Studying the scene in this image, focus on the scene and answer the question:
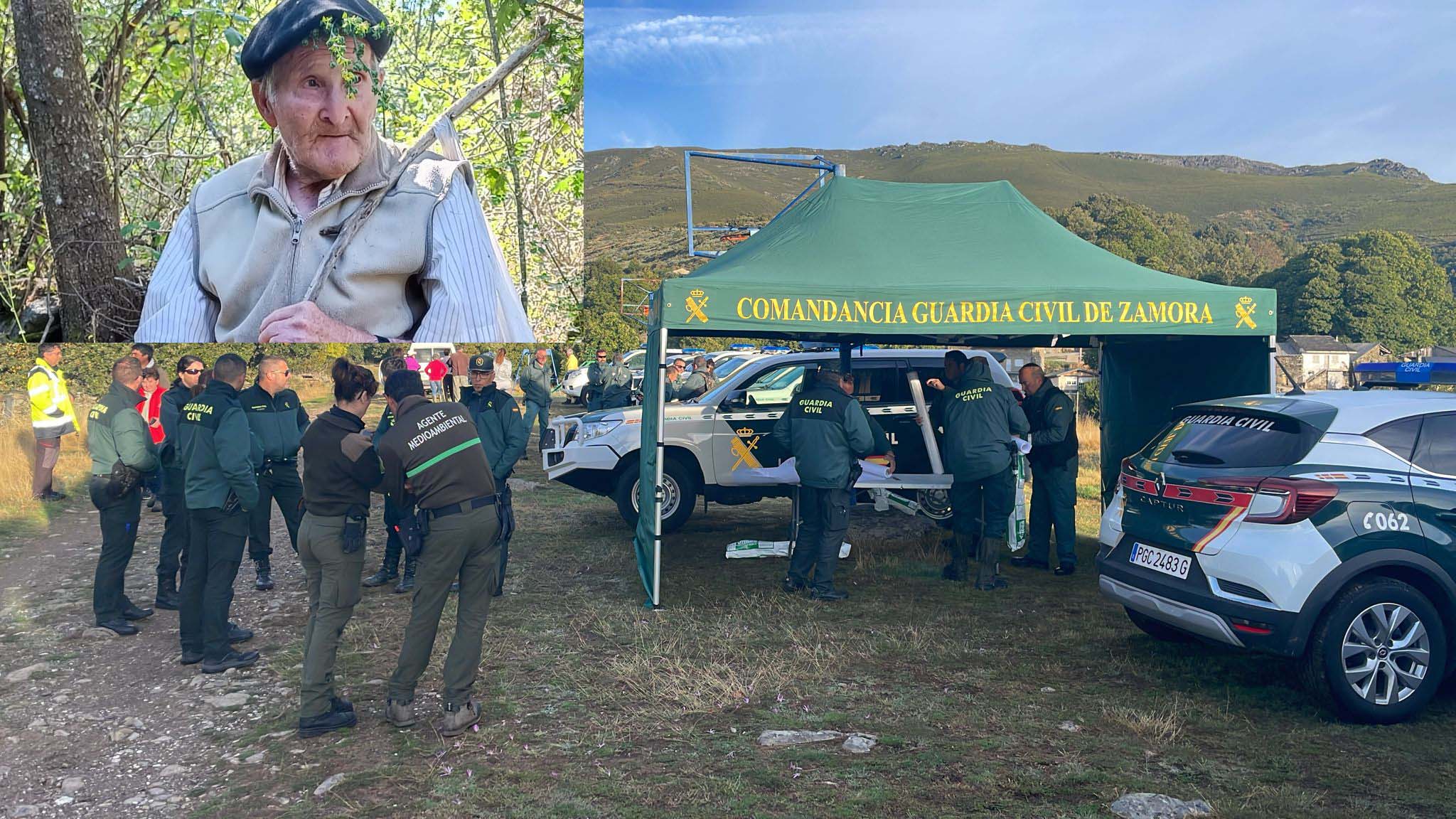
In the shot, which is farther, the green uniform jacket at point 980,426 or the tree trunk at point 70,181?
the green uniform jacket at point 980,426

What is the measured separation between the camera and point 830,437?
717 cm

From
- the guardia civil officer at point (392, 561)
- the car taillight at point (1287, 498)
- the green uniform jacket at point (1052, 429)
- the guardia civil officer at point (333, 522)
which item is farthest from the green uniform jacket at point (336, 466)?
the green uniform jacket at point (1052, 429)

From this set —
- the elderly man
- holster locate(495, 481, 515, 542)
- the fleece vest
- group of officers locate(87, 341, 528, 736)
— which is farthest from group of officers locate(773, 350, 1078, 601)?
the fleece vest

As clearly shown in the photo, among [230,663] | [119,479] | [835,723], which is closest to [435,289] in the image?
[835,723]

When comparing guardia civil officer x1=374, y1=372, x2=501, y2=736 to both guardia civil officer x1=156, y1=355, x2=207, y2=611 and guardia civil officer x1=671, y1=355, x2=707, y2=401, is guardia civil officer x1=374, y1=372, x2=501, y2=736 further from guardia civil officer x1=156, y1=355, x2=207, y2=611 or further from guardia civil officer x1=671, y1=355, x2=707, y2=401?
guardia civil officer x1=671, y1=355, x2=707, y2=401

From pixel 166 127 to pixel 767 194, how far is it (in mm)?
88394

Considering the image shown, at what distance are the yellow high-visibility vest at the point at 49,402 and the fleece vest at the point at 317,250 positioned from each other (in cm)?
211

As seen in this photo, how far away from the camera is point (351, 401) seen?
4.94 meters

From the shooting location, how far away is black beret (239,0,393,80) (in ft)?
14.1

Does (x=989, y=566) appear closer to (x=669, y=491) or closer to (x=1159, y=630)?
(x=1159, y=630)

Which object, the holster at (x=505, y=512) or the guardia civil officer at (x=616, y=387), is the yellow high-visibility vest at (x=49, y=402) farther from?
the guardia civil officer at (x=616, y=387)

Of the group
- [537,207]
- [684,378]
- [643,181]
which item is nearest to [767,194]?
[643,181]

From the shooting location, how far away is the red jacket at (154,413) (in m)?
7.96

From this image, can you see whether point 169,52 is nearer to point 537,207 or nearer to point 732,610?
point 537,207
